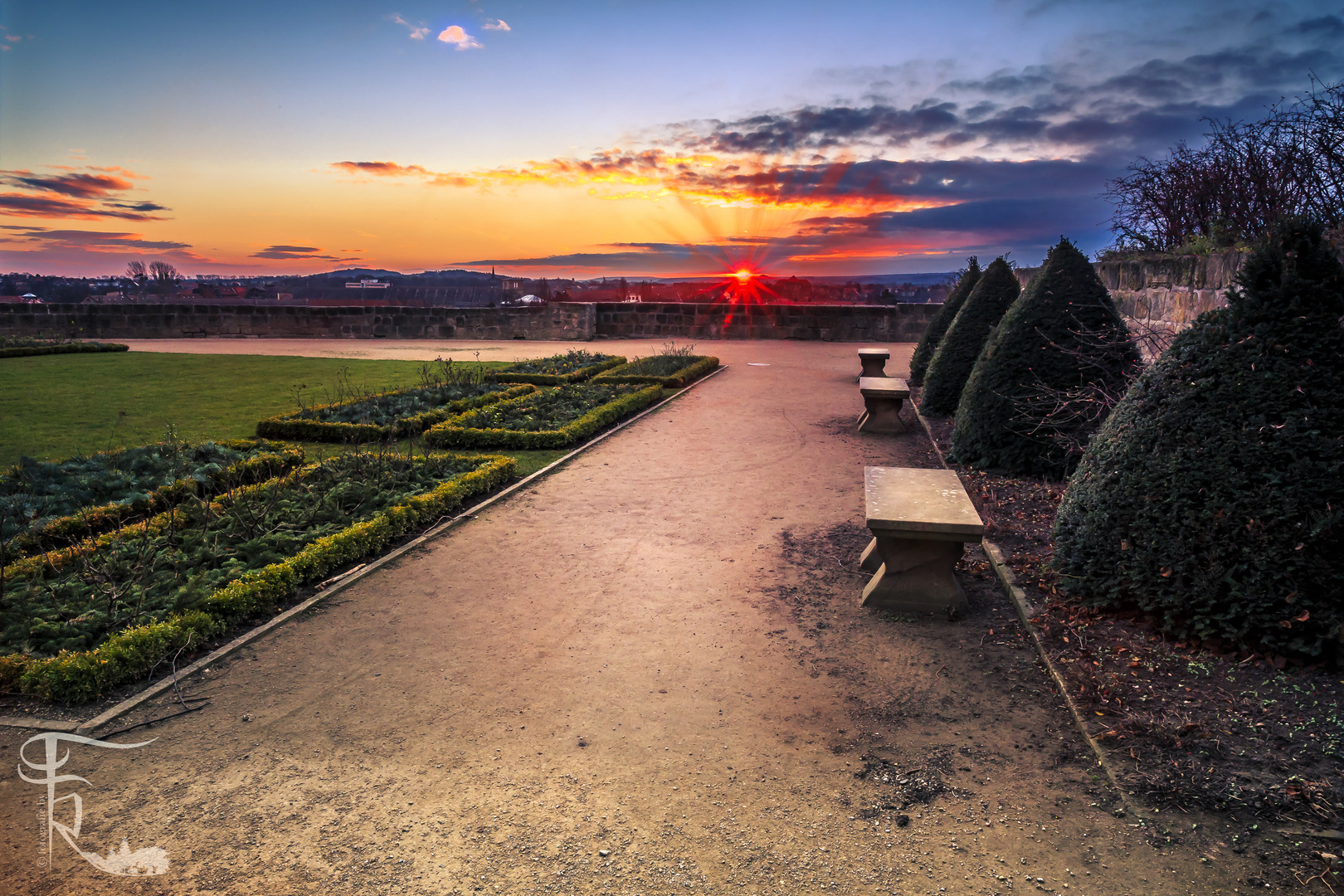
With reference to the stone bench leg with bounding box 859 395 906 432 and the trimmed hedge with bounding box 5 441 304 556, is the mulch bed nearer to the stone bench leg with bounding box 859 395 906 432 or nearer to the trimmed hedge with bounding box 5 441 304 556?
the stone bench leg with bounding box 859 395 906 432

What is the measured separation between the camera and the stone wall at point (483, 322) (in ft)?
68.9

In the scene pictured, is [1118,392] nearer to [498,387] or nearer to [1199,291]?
[1199,291]

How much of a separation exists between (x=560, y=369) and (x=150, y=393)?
6242 millimetres

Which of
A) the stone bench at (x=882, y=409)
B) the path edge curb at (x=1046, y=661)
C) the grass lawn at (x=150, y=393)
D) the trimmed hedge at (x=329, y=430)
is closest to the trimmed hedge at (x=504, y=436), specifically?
the grass lawn at (x=150, y=393)

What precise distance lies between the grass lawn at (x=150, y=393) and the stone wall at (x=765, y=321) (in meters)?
7.12

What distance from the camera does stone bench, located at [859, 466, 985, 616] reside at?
4.16 metres

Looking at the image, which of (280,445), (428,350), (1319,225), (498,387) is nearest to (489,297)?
(428,350)

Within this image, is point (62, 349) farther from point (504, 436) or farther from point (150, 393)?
point (504, 436)

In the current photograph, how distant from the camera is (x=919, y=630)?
13.3ft

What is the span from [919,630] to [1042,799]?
1.40 m

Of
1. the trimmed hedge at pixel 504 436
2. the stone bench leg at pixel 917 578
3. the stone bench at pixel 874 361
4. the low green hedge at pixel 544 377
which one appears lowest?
the stone bench leg at pixel 917 578

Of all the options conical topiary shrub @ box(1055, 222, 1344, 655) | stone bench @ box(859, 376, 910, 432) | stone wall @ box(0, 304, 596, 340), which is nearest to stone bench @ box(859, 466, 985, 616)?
conical topiary shrub @ box(1055, 222, 1344, 655)

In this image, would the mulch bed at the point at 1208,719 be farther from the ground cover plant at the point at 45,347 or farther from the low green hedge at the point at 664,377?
the ground cover plant at the point at 45,347

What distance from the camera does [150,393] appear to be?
11422mm
